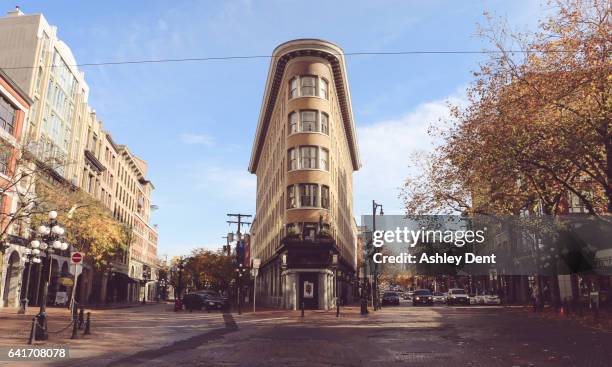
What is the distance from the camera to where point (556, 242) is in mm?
37938

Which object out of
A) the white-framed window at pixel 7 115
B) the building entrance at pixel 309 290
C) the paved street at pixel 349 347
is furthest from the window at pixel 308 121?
the paved street at pixel 349 347

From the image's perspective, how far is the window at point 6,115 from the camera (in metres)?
35.6

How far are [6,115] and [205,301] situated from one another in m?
20.2

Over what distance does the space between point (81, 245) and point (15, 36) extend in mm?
18072

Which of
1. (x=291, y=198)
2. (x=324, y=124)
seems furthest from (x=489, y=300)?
(x=324, y=124)

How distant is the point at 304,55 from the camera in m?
44.7

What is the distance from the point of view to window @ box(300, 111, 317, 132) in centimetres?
4378

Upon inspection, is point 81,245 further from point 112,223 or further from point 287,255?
point 287,255

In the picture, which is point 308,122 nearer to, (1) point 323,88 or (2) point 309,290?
(1) point 323,88

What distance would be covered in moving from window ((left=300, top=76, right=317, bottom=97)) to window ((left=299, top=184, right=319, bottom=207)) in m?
8.07

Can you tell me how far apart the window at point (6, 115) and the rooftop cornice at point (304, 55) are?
19476 millimetres

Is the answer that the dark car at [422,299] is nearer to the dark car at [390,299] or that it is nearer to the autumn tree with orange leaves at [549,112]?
the dark car at [390,299]

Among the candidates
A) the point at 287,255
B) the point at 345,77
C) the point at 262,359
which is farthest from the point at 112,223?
the point at 262,359

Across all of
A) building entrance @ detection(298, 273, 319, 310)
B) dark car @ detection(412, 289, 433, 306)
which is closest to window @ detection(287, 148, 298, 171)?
building entrance @ detection(298, 273, 319, 310)
